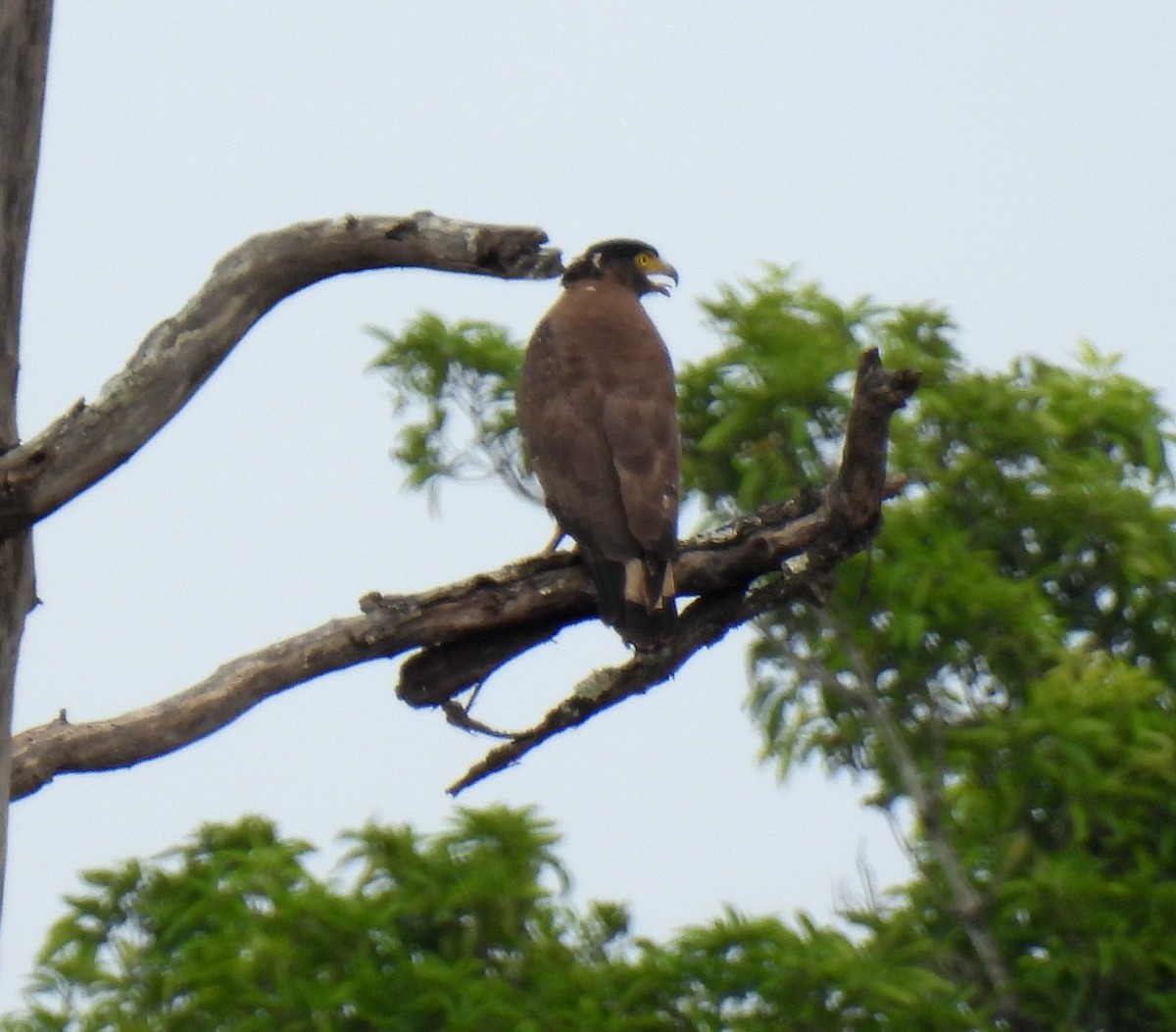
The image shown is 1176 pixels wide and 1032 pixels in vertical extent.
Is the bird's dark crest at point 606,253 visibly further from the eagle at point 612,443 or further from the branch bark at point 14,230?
the branch bark at point 14,230

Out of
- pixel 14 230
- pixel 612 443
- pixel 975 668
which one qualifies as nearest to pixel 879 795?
pixel 975 668

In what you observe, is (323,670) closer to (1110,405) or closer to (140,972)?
(140,972)

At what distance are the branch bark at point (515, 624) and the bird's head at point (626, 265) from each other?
2.10 metres

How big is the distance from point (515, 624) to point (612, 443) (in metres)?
0.98

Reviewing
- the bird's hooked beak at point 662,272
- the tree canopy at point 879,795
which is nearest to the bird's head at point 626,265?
the bird's hooked beak at point 662,272

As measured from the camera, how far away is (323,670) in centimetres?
568

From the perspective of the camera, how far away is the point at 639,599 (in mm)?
6074

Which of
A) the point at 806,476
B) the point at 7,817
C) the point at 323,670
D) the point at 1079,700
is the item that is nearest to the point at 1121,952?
the point at 1079,700

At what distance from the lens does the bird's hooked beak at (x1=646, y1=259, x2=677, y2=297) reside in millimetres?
8336

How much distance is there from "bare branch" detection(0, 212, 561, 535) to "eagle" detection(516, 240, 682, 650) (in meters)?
1.12

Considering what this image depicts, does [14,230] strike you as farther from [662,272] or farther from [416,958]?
[416,958]

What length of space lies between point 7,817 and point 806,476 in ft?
18.9

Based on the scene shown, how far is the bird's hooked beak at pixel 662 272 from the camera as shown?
8336mm

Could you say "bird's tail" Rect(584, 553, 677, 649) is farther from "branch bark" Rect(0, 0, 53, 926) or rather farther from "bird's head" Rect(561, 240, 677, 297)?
"bird's head" Rect(561, 240, 677, 297)
